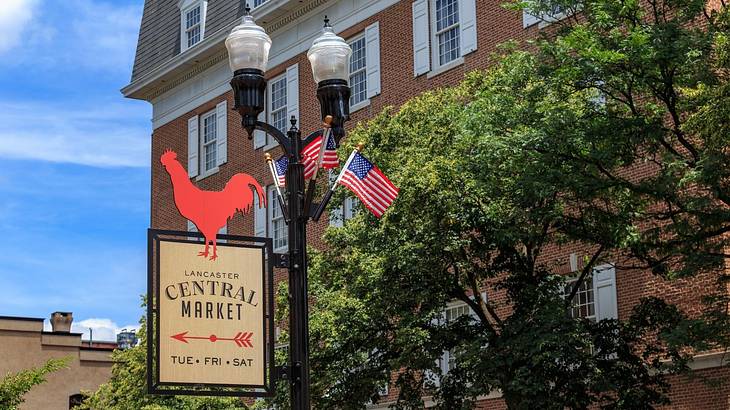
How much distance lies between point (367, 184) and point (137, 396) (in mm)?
16346

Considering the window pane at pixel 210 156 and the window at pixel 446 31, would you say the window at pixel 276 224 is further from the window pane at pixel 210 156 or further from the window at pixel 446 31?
the window at pixel 446 31

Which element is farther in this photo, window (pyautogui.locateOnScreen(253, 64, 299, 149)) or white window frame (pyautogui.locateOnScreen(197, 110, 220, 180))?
white window frame (pyautogui.locateOnScreen(197, 110, 220, 180))

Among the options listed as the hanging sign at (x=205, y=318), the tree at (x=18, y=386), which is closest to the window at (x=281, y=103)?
the tree at (x=18, y=386)

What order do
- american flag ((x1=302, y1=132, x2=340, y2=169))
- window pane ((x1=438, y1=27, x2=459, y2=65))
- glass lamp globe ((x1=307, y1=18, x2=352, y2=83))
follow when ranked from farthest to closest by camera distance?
window pane ((x1=438, y1=27, x2=459, y2=65)) → american flag ((x1=302, y1=132, x2=340, y2=169)) → glass lamp globe ((x1=307, y1=18, x2=352, y2=83))

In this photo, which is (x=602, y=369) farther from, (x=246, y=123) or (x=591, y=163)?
(x=246, y=123)

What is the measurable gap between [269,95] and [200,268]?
27.9 metres

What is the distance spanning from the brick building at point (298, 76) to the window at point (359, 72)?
0.05 meters

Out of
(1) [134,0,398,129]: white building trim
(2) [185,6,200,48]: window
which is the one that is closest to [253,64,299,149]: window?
(1) [134,0,398,129]: white building trim

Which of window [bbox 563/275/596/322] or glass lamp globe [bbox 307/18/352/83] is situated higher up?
glass lamp globe [bbox 307/18/352/83]

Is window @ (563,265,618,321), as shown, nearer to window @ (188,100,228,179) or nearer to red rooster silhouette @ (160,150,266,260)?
red rooster silhouette @ (160,150,266,260)

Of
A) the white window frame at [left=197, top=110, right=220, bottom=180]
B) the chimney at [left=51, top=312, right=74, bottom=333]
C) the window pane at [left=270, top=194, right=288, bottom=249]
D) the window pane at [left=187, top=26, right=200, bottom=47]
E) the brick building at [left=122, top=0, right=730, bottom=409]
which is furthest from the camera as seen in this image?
the chimney at [left=51, top=312, right=74, bottom=333]

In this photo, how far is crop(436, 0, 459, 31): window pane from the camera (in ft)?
111

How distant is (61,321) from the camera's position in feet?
206

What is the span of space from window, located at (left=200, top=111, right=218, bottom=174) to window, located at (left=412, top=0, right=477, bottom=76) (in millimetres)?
11516
